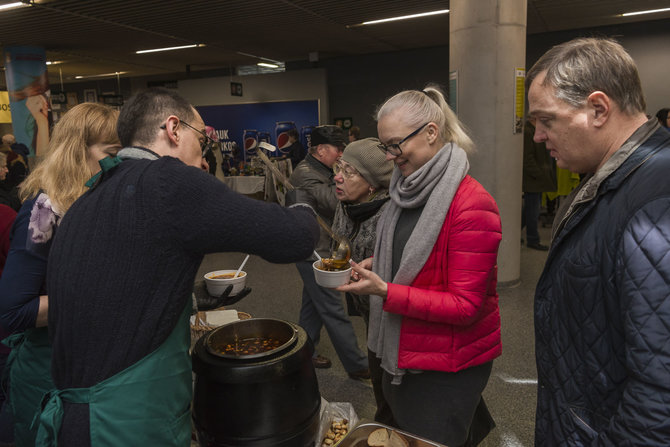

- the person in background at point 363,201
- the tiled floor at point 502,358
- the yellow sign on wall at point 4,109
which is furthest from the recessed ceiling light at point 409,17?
the yellow sign on wall at point 4,109

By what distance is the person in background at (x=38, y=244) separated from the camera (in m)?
1.53

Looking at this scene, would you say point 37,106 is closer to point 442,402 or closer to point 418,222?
point 418,222

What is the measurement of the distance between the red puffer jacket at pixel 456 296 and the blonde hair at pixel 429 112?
7.7 inches

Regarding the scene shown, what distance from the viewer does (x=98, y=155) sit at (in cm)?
182

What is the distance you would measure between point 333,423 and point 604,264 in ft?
4.89

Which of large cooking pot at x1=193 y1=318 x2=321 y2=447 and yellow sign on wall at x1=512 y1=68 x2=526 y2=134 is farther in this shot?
yellow sign on wall at x1=512 y1=68 x2=526 y2=134

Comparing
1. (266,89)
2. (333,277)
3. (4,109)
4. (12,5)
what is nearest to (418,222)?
(333,277)

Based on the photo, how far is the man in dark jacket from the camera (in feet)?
2.68

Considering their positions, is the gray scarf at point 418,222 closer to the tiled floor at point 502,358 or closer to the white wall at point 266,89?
the tiled floor at point 502,358

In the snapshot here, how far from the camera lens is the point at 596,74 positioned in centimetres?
99

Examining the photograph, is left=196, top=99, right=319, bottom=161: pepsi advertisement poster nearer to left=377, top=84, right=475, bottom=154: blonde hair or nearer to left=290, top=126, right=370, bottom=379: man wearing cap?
left=290, top=126, right=370, bottom=379: man wearing cap

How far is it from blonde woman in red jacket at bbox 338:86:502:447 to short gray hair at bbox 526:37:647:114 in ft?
1.87

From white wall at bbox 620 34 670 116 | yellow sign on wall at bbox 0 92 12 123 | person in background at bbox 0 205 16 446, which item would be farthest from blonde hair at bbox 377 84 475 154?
yellow sign on wall at bbox 0 92 12 123

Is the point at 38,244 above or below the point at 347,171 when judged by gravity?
below
